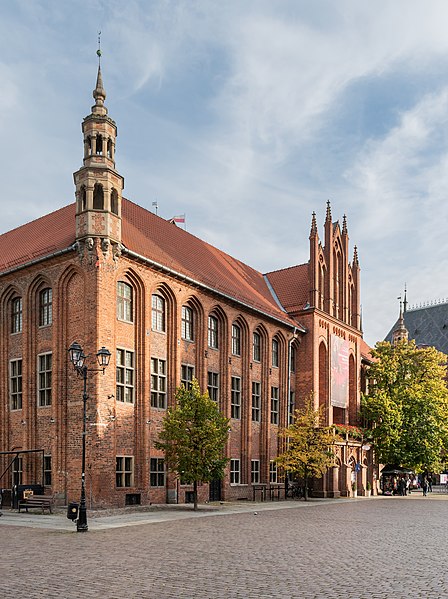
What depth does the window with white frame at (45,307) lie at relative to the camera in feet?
107

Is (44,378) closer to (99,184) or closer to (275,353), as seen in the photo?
(99,184)

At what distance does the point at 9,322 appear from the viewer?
34438 millimetres

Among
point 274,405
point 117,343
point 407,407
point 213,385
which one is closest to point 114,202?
point 117,343

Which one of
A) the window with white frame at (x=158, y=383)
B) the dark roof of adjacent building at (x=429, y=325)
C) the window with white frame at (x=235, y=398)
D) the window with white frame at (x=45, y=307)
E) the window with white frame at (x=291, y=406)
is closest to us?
the window with white frame at (x=45, y=307)

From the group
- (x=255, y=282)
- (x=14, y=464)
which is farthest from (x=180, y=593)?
(x=255, y=282)

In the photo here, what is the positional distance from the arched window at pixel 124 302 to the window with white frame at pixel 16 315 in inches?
231

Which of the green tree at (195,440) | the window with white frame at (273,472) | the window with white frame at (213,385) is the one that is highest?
the window with white frame at (213,385)

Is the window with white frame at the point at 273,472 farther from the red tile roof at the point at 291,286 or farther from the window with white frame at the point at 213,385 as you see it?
the red tile roof at the point at 291,286

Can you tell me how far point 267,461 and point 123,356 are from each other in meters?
14.6

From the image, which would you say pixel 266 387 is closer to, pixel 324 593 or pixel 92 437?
pixel 92 437

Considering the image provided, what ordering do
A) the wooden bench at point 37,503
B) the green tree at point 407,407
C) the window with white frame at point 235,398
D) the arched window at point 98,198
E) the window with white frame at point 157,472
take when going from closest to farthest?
the wooden bench at point 37,503 < the arched window at point 98,198 < the window with white frame at point 157,472 < the window with white frame at point 235,398 < the green tree at point 407,407

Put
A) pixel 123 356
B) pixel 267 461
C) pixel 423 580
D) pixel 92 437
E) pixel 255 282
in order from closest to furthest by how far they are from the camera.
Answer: pixel 423 580 → pixel 92 437 → pixel 123 356 → pixel 267 461 → pixel 255 282

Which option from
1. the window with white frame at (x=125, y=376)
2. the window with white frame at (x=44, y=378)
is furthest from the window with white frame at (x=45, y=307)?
the window with white frame at (x=125, y=376)

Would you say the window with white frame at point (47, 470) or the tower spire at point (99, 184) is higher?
the tower spire at point (99, 184)
